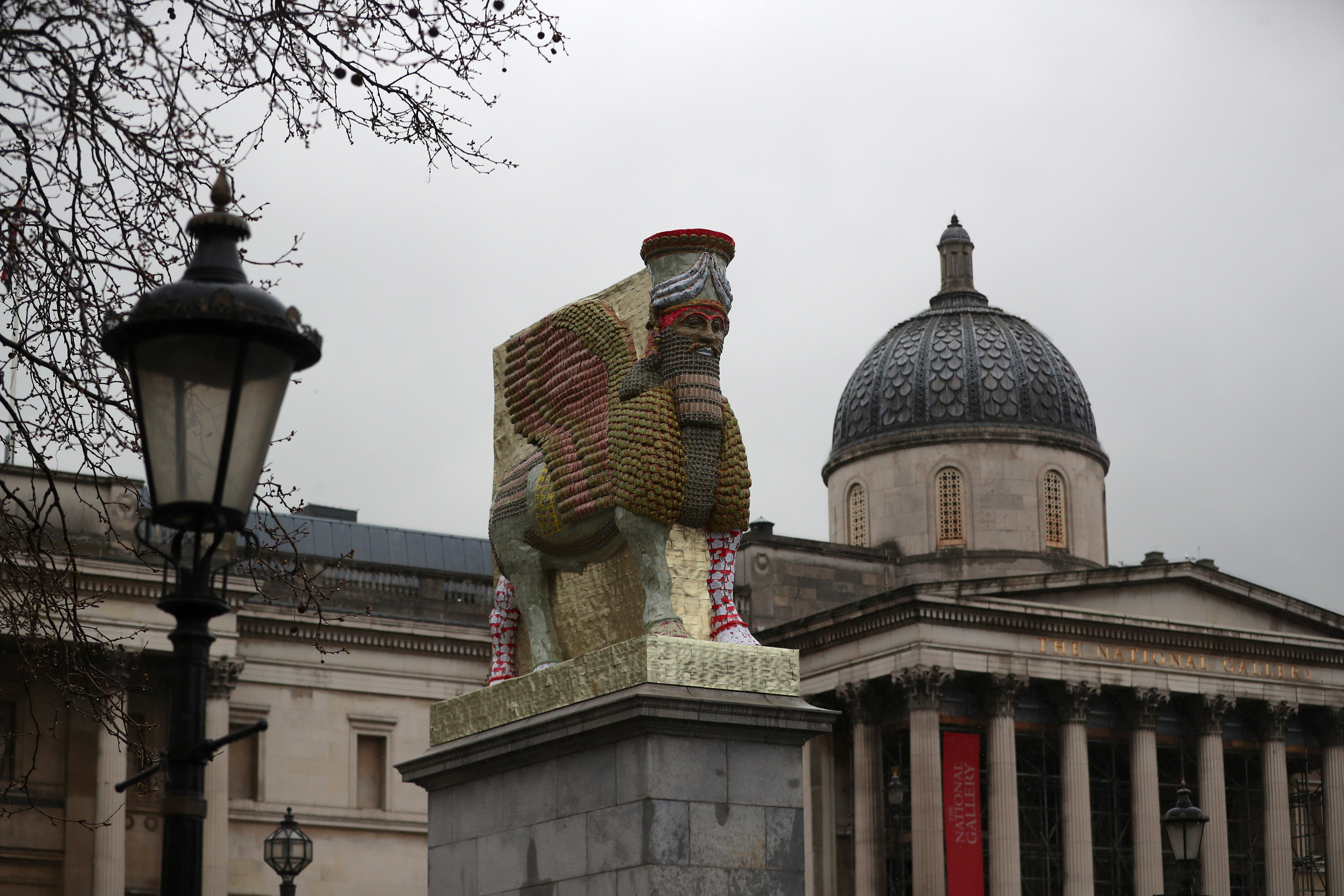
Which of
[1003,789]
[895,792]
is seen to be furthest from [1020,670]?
[895,792]

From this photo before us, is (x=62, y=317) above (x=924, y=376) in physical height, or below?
below

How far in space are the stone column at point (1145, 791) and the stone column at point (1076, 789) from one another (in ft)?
4.77

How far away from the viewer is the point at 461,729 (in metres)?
17.2

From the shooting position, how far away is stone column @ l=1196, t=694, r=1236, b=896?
57312mm

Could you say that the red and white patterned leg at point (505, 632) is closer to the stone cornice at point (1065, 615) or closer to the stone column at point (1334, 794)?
the stone cornice at point (1065, 615)

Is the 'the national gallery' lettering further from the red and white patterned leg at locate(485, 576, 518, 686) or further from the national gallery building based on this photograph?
the red and white patterned leg at locate(485, 576, 518, 686)

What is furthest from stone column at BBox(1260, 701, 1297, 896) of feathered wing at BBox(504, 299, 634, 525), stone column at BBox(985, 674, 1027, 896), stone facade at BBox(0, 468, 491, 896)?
feathered wing at BBox(504, 299, 634, 525)

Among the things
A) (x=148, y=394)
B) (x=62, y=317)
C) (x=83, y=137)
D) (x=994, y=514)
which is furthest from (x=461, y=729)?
(x=994, y=514)

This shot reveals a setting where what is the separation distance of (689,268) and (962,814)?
39.8m

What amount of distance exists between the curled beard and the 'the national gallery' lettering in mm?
42017

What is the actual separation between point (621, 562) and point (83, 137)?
17.1ft

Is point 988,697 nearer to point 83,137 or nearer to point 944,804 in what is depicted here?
point 944,804

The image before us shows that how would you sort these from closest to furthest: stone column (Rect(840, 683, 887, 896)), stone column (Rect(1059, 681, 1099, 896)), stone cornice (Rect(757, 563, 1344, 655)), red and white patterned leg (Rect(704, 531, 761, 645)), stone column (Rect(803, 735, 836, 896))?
red and white patterned leg (Rect(704, 531, 761, 645)) → stone cornice (Rect(757, 563, 1344, 655)) → stone column (Rect(1059, 681, 1099, 896)) → stone column (Rect(840, 683, 887, 896)) → stone column (Rect(803, 735, 836, 896))

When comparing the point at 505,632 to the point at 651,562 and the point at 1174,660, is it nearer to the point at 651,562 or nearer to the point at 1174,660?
the point at 651,562
